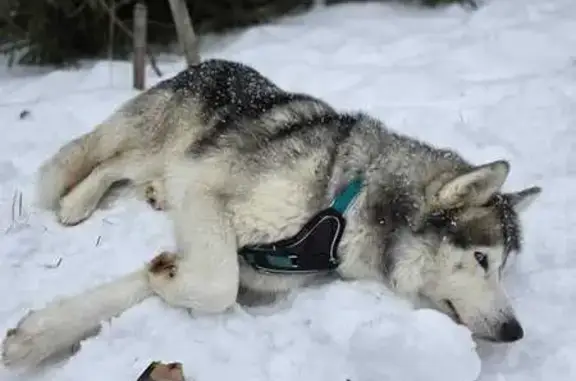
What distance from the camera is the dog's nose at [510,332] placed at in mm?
3660

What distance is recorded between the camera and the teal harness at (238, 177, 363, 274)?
387 cm

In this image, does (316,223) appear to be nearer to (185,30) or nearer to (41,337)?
(41,337)

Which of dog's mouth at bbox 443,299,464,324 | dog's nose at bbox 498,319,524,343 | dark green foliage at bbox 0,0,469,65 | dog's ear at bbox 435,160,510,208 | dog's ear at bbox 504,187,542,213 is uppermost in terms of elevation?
dog's ear at bbox 435,160,510,208

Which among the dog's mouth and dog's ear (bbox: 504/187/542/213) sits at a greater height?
dog's ear (bbox: 504/187/542/213)

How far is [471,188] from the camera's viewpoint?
3.81m

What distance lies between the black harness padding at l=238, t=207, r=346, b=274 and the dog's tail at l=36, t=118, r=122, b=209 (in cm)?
126

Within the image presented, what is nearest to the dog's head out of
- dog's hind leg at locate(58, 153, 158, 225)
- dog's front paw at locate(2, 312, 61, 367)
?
dog's front paw at locate(2, 312, 61, 367)

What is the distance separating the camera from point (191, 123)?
4.71 m

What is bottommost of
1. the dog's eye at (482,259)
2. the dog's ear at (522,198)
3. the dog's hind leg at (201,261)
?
the dog's hind leg at (201,261)

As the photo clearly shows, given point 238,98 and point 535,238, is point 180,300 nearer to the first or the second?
point 238,98

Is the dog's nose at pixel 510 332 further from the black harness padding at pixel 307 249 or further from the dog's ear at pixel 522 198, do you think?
the black harness padding at pixel 307 249

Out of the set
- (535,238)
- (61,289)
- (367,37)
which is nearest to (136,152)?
(61,289)

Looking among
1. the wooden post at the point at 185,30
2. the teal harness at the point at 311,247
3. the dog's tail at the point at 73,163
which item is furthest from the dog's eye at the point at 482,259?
the wooden post at the point at 185,30

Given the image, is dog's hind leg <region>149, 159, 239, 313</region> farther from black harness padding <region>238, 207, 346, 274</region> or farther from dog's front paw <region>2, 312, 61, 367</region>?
dog's front paw <region>2, 312, 61, 367</region>
